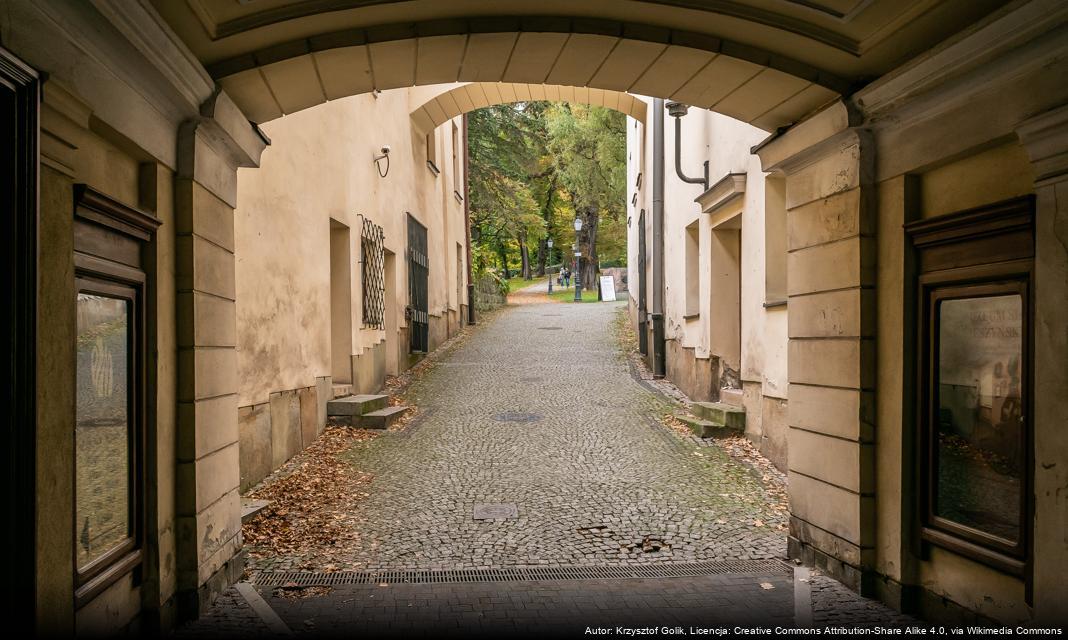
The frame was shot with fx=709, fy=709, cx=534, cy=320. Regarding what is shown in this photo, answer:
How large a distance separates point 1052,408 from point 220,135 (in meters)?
4.62

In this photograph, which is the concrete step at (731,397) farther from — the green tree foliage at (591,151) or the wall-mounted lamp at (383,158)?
the green tree foliage at (591,151)

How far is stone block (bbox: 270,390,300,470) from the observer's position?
736 centimetres

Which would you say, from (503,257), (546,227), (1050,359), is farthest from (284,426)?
(503,257)

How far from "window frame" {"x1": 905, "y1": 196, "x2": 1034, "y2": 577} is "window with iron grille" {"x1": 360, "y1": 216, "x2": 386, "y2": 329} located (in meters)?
8.12

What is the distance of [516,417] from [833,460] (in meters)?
5.86

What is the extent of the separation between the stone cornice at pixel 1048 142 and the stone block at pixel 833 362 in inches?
58.0

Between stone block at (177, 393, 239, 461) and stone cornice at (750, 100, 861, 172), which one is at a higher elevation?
stone cornice at (750, 100, 861, 172)

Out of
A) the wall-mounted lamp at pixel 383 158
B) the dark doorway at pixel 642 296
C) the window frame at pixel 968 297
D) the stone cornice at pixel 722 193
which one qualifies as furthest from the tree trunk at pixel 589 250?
the window frame at pixel 968 297

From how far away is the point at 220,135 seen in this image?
4332 millimetres

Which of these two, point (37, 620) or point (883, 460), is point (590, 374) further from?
point (37, 620)

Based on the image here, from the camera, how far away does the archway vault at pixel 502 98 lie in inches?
470

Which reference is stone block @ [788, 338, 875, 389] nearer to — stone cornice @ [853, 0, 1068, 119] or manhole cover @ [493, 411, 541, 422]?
stone cornice @ [853, 0, 1068, 119]

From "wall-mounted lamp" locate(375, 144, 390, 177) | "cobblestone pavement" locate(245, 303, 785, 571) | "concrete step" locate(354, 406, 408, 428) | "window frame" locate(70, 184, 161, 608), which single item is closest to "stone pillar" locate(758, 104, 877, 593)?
"cobblestone pavement" locate(245, 303, 785, 571)

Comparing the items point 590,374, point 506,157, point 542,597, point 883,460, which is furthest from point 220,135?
point 506,157
